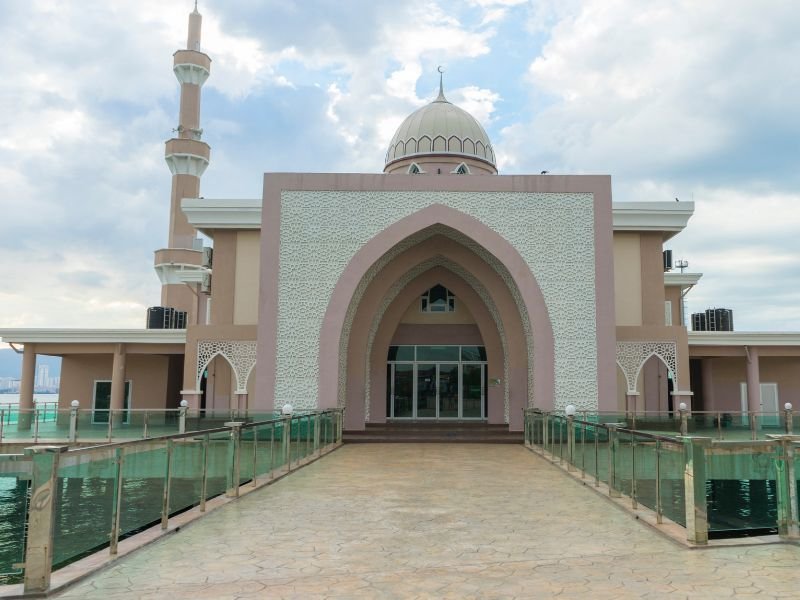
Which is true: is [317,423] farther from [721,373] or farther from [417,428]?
[721,373]

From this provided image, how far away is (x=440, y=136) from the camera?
70.5ft

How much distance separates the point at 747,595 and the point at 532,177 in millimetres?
12729

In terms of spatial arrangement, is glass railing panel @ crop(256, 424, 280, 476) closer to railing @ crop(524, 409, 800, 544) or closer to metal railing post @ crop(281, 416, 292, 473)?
metal railing post @ crop(281, 416, 292, 473)

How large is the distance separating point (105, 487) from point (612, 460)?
5352 mm

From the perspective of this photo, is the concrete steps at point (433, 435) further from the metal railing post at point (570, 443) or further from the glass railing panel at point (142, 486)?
the glass railing panel at point (142, 486)

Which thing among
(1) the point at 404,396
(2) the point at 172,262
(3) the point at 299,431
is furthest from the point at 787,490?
(2) the point at 172,262

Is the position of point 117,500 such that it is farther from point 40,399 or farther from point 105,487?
point 40,399

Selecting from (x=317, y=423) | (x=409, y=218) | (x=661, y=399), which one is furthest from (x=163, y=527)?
(x=661, y=399)

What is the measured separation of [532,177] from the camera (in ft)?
Result: 52.3

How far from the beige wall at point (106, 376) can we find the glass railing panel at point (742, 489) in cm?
1801

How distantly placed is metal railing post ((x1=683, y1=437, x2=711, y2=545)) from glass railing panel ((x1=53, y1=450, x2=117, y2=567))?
4.40 m

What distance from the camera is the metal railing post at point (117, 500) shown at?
4992 millimetres

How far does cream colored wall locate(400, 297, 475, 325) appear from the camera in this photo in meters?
19.3

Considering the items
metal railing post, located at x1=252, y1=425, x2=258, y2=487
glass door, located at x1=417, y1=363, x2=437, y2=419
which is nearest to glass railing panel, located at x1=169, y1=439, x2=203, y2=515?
metal railing post, located at x1=252, y1=425, x2=258, y2=487
